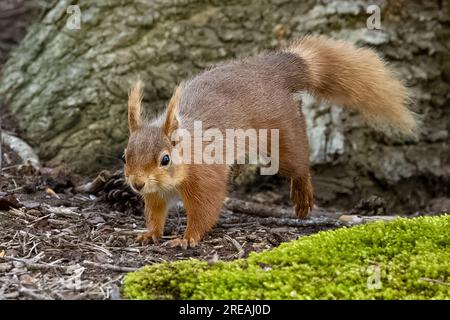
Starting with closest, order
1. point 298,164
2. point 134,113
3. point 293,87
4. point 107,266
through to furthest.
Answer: point 107,266, point 134,113, point 298,164, point 293,87

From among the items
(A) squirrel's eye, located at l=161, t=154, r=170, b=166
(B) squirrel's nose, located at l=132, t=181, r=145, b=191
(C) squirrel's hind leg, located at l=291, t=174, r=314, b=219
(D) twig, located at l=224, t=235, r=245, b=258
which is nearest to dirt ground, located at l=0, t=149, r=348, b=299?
(D) twig, located at l=224, t=235, r=245, b=258

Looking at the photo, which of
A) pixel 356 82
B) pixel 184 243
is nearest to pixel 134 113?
pixel 184 243

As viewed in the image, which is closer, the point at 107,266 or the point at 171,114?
the point at 107,266

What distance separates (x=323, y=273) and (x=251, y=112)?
1.88 metres

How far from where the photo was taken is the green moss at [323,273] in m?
3.20

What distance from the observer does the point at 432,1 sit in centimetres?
641

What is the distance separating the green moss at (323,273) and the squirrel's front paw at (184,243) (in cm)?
74

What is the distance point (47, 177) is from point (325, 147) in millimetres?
2401

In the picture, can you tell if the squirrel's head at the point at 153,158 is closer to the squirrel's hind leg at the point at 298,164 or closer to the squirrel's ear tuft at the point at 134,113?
the squirrel's ear tuft at the point at 134,113

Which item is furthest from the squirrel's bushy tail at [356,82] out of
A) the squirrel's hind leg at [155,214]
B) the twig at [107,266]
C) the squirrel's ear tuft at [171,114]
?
the twig at [107,266]

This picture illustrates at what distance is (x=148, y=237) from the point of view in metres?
4.50

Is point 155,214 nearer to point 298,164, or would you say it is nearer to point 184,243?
point 184,243
